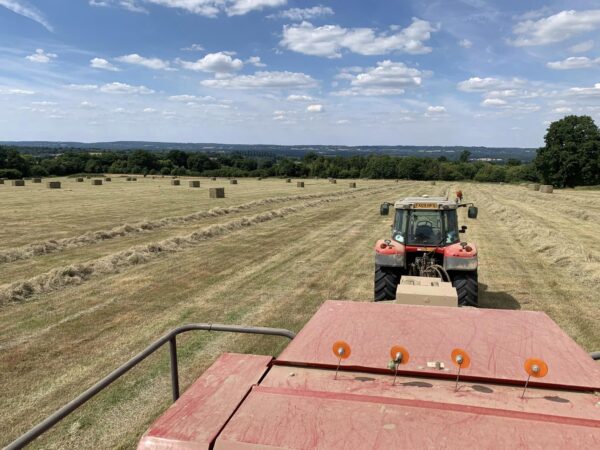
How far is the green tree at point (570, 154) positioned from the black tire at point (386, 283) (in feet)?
232

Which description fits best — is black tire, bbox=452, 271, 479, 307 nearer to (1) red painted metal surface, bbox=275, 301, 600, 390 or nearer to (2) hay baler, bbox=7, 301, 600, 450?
(1) red painted metal surface, bbox=275, 301, 600, 390

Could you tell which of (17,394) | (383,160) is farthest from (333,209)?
(383,160)

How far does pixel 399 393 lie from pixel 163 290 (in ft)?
29.2

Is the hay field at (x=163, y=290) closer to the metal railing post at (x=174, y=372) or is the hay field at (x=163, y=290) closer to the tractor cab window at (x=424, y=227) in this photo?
the metal railing post at (x=174, y=372)

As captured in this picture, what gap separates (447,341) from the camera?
259cm

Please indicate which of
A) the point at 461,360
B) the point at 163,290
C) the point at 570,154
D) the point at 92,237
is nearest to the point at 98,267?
the point at 163,290

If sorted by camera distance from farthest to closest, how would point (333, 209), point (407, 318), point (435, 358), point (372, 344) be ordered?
1. point (333, 209)
2. point (407, 318)
3. point (372, 344)
4. point (435, 358)

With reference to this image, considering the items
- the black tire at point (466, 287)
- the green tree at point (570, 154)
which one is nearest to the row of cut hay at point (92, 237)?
the black tire at point (466, 287)

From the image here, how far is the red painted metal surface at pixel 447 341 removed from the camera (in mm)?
2246

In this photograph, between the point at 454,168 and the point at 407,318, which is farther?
the point at 454,168

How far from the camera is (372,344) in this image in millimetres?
2557

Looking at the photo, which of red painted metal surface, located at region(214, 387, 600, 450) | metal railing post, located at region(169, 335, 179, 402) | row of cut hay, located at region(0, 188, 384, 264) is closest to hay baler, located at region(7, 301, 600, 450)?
red painted metal surface, located at region(214, 387, 600, 450)

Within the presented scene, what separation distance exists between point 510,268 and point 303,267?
578cm

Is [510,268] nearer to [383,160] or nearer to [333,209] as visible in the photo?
[333,209]
